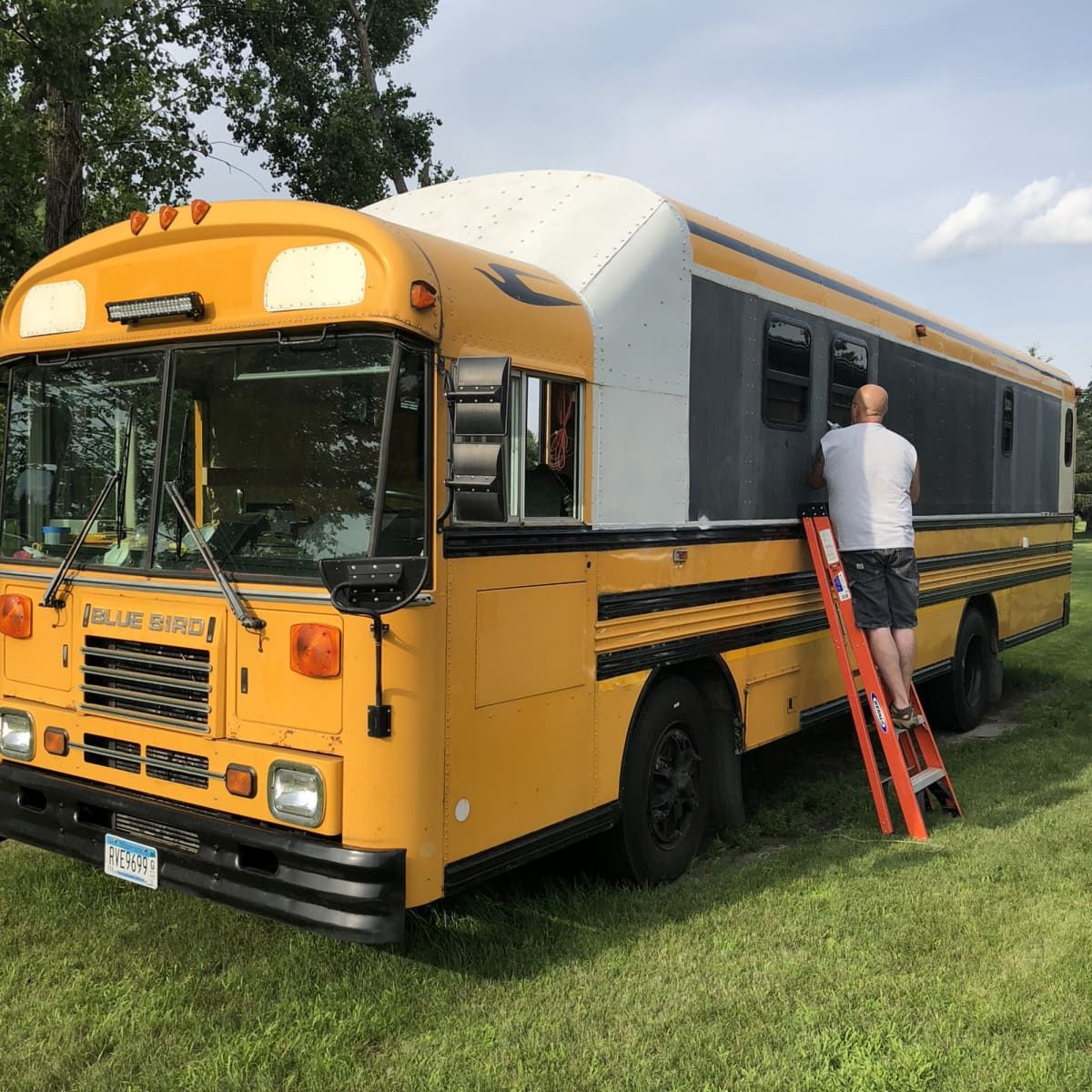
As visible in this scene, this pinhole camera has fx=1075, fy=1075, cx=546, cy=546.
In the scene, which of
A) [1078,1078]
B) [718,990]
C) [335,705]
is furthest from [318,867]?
[1078,1078]

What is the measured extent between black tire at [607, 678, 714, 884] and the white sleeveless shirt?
155 cm

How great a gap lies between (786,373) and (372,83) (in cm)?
1452

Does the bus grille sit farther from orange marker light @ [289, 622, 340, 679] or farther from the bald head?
the bald head

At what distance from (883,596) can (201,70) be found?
1197 cm

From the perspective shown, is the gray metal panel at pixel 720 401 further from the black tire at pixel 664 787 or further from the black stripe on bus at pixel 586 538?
the black tire at pixel 664 787

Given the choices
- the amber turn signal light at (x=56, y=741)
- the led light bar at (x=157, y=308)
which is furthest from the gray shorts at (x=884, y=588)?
the amber turn signal light at (x=56, y=741)

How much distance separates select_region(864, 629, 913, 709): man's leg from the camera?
6.09 meters

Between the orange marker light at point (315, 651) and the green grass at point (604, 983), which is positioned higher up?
the orange marker light at point (315, 651)

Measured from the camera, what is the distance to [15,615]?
4.51 m

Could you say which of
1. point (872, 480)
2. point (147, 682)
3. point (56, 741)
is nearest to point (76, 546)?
point (147, 682)

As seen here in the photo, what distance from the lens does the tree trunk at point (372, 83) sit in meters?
16.4

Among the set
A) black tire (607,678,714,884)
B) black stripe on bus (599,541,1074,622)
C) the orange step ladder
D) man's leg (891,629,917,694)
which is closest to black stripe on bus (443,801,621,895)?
black tire (607,678,714,884)

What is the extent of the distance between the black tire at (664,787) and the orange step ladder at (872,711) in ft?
3.43

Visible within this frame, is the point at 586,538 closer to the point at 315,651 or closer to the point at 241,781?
the point at 315,651
